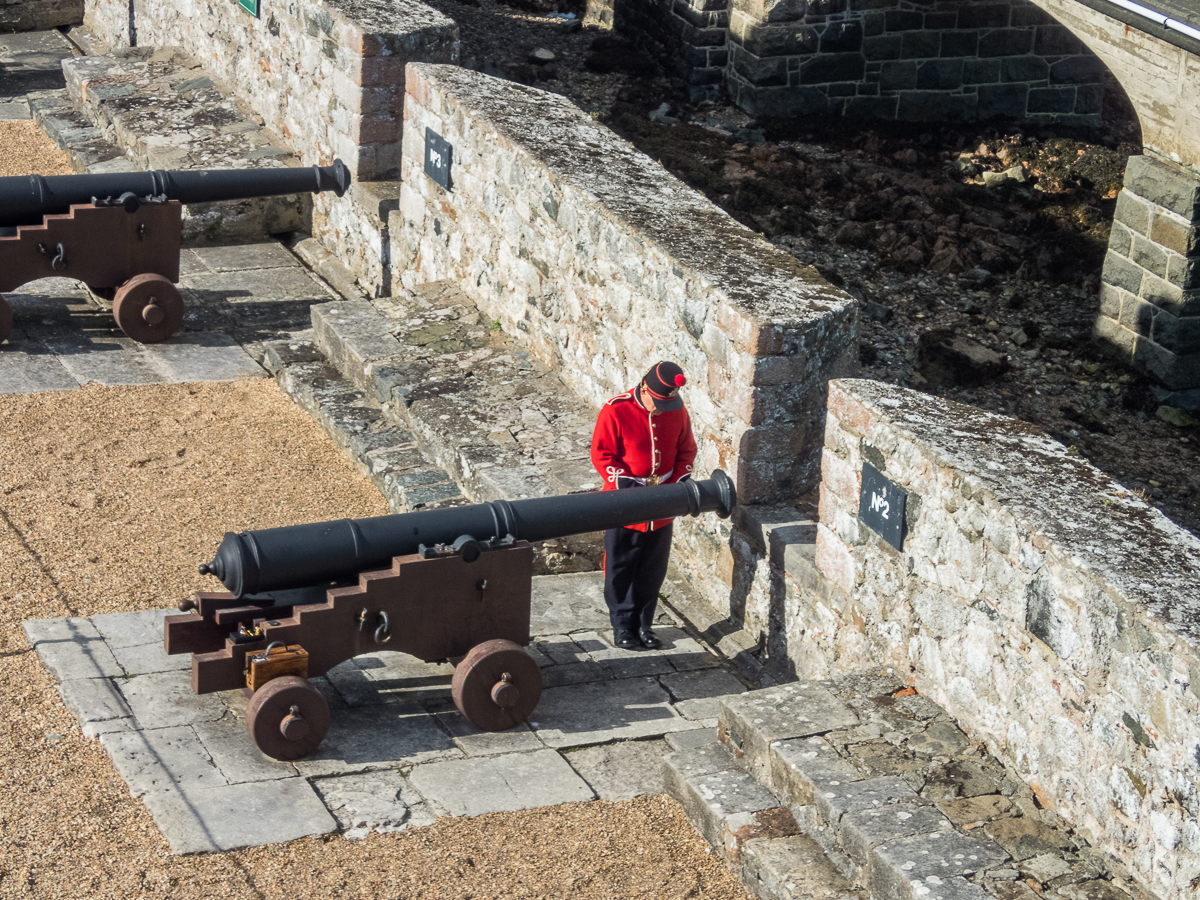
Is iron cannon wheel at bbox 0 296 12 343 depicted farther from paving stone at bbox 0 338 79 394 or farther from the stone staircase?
the stone staircase

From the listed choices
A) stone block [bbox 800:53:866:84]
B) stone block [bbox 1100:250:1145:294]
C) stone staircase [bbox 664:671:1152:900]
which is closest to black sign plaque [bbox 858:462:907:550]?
stone staircase [bbox 664:671:1152:900]

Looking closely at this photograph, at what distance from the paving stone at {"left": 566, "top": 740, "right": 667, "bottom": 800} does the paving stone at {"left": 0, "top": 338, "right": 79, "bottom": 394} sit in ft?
14.2

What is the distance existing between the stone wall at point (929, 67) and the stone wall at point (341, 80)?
4.21 metres

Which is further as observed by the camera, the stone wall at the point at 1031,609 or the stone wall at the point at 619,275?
the stone wall at the point at 619,275

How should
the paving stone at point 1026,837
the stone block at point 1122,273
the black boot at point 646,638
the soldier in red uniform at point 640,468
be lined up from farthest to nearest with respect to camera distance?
the stone block at point 1122,273 → the black boot at point 646,638 → the soldier in red uniform at point 640,468 → the paving stone at point 1026,837

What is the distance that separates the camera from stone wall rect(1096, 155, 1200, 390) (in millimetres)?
9953

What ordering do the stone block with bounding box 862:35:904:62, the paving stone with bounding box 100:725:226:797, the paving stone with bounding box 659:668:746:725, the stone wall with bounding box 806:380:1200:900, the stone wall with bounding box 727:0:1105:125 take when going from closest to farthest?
the stone wall with bounding box 806:380:1200:900 < the paving stone with bounding box 100:725:226:797 < the paving stone with bounding box 659:668:746:725 < the stone wall with bounding box 727:0:1105:125 < the stone block with bounding box 862:35:904:62

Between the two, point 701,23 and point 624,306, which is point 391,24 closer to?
point 624,306

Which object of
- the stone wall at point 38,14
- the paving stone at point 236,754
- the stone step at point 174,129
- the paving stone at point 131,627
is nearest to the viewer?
the paving stone at point 236,754

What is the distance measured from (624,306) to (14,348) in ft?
12.9

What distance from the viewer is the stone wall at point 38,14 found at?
15.3m

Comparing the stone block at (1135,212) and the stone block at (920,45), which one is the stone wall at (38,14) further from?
the stone block at (1135,212)

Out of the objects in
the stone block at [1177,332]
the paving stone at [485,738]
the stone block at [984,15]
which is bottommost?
the paving stone at [485,738]

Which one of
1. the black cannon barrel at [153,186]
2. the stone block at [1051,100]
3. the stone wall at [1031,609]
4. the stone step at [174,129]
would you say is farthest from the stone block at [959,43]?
the stone wall at [1031,609]
